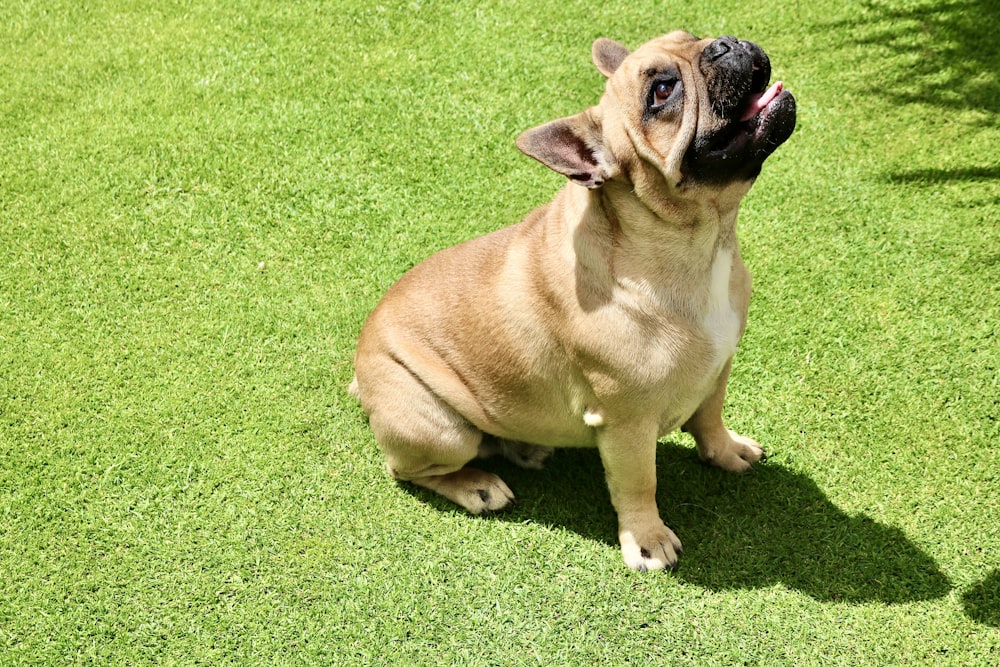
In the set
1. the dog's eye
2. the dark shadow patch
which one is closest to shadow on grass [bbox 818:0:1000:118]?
the dark shadow patch

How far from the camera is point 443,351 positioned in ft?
14.8

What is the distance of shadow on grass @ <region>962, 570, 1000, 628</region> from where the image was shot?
424 cm

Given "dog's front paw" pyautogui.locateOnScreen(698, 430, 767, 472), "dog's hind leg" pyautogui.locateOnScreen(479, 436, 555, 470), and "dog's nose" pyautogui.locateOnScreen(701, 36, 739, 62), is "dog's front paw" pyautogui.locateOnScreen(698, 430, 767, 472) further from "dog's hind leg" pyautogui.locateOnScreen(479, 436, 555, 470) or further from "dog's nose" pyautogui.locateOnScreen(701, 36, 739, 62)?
"dog's nose" pyautogui.locateOnScreen(701, 36, 739, 62)

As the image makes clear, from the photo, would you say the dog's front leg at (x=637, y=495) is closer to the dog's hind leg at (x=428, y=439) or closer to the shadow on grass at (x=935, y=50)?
the dog's hind leg at (x=428, y=439)

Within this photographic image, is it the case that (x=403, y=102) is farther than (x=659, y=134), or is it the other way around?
(x=403, y=102)

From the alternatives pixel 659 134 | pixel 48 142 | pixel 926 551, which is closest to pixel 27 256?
pixel 48 142

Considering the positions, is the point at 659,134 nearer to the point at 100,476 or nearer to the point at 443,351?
the point at 443,351

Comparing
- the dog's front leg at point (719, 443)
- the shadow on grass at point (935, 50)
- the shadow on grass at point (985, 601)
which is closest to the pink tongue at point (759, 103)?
the dog's front leg at point (719, 443)

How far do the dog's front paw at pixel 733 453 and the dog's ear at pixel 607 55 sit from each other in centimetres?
196

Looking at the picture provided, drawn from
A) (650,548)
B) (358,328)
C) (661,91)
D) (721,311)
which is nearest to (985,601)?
(650,548)

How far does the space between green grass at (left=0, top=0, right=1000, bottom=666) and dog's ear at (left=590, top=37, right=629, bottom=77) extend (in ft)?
6.60

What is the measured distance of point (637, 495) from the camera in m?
4.42

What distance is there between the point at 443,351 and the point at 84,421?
7.33 ft

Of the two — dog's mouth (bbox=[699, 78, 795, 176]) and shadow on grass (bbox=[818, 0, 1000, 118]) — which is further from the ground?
dog's mouth (bbox=[699, 78, 795, 176])
